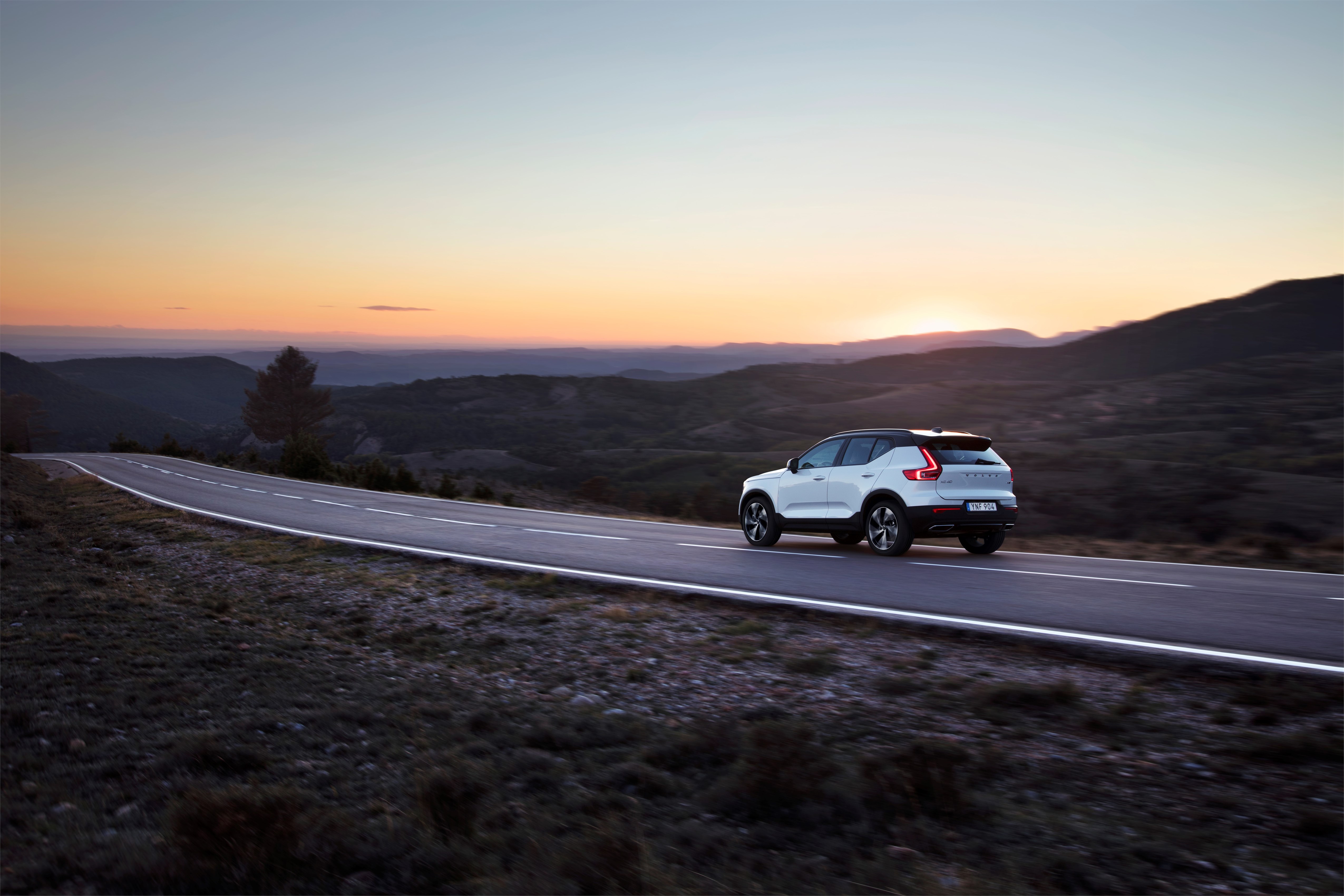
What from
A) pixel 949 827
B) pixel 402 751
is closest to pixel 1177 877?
pixel 949 827

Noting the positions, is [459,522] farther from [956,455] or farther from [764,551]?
[956,455]

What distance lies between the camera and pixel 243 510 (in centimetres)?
2088

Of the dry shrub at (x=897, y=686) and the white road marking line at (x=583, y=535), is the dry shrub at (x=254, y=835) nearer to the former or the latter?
the dry shrub at (x=897, y=686)

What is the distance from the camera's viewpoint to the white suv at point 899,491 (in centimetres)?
1203

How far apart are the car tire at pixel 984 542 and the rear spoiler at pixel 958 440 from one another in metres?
1.34

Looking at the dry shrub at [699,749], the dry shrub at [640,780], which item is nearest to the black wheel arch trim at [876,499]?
the dry shrub at [699,749]

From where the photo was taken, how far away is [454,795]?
4.37 metres

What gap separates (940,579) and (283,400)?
85.4 m

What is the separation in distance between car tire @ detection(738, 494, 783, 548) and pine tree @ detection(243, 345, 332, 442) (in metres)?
78.5

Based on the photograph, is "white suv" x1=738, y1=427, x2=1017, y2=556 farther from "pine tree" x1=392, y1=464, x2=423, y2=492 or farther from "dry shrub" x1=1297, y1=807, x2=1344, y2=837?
"pine tree" x1=392, y1=464, x2=423, y2=492

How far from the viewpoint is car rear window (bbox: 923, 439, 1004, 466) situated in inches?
479

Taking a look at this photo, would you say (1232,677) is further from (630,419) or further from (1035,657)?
(630,419)

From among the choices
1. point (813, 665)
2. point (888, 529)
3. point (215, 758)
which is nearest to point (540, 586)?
point (813, 665)

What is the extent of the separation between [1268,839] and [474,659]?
19.3ft
